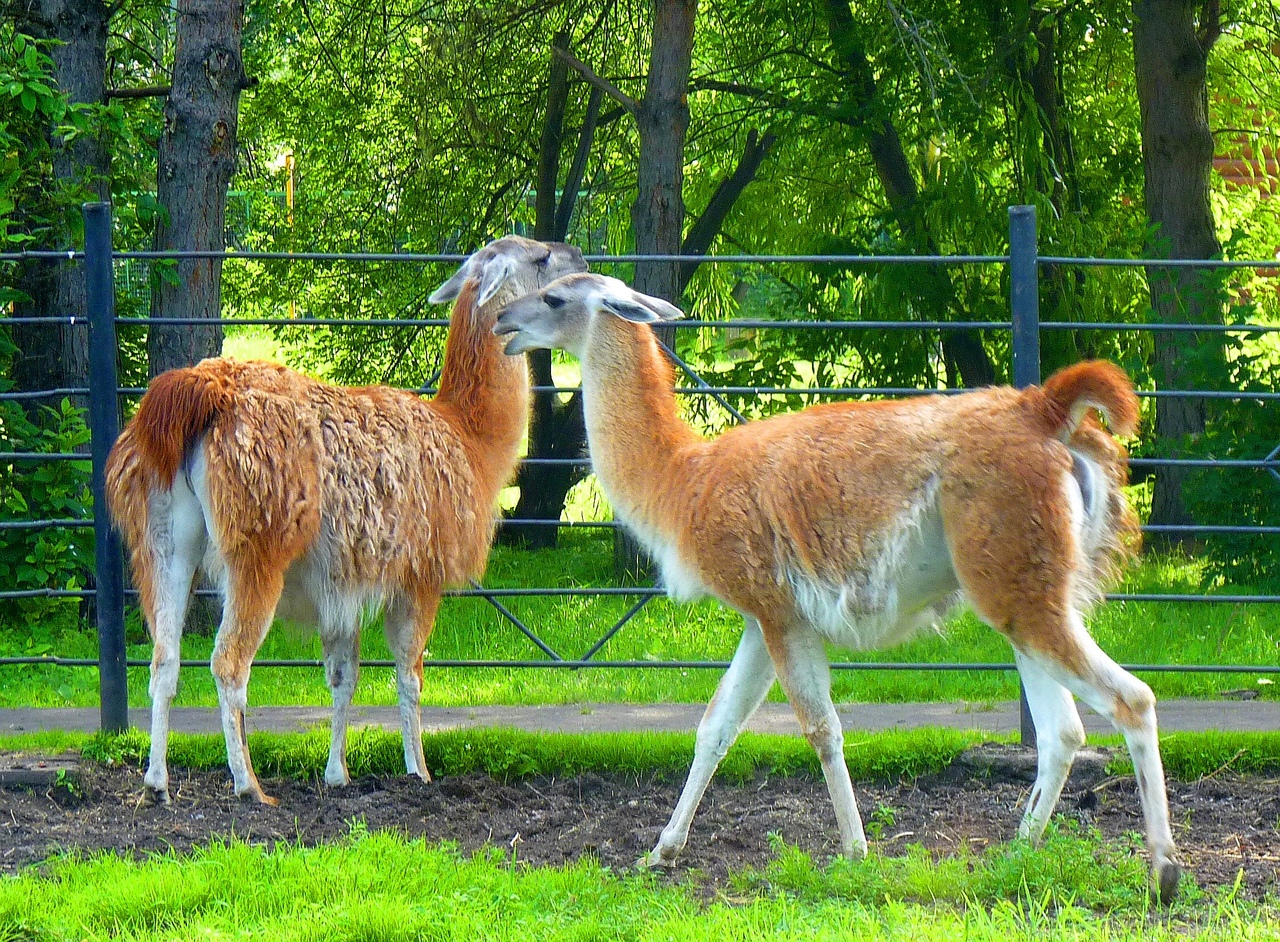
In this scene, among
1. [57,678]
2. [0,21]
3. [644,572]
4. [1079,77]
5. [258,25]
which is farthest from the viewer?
Answer: [1079,77]

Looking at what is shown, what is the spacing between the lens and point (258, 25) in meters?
11.6

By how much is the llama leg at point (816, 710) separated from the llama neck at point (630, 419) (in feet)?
2.12

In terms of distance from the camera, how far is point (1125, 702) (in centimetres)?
421

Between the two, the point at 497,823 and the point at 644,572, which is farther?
the point at 644,572

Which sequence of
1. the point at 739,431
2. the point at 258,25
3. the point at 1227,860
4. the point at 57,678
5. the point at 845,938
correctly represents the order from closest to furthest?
1. the point at 845,938
2. the point at 1227,860
3. the point at 739,431
4. the point at 57,678
5. the point at 258,25

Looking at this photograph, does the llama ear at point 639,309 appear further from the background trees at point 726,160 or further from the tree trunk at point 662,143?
the tree trunk at point 662,143

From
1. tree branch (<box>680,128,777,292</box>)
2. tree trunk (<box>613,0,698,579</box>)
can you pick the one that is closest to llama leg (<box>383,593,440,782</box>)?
tree trunk (<box>613,0,698,579</box>)

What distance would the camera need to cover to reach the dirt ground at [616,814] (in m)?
4.76

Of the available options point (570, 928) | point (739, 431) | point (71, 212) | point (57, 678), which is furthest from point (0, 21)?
point (570, 928)

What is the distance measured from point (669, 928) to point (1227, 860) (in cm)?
201

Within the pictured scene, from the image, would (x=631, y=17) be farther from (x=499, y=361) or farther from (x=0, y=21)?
(x=499, y=361)

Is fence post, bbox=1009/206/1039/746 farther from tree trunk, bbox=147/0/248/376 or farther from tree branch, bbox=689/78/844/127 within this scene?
tree branch, bbox=689/78/844/127

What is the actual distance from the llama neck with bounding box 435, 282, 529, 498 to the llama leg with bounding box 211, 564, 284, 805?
1104 mm

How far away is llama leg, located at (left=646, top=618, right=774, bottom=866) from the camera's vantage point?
461 centimetres
